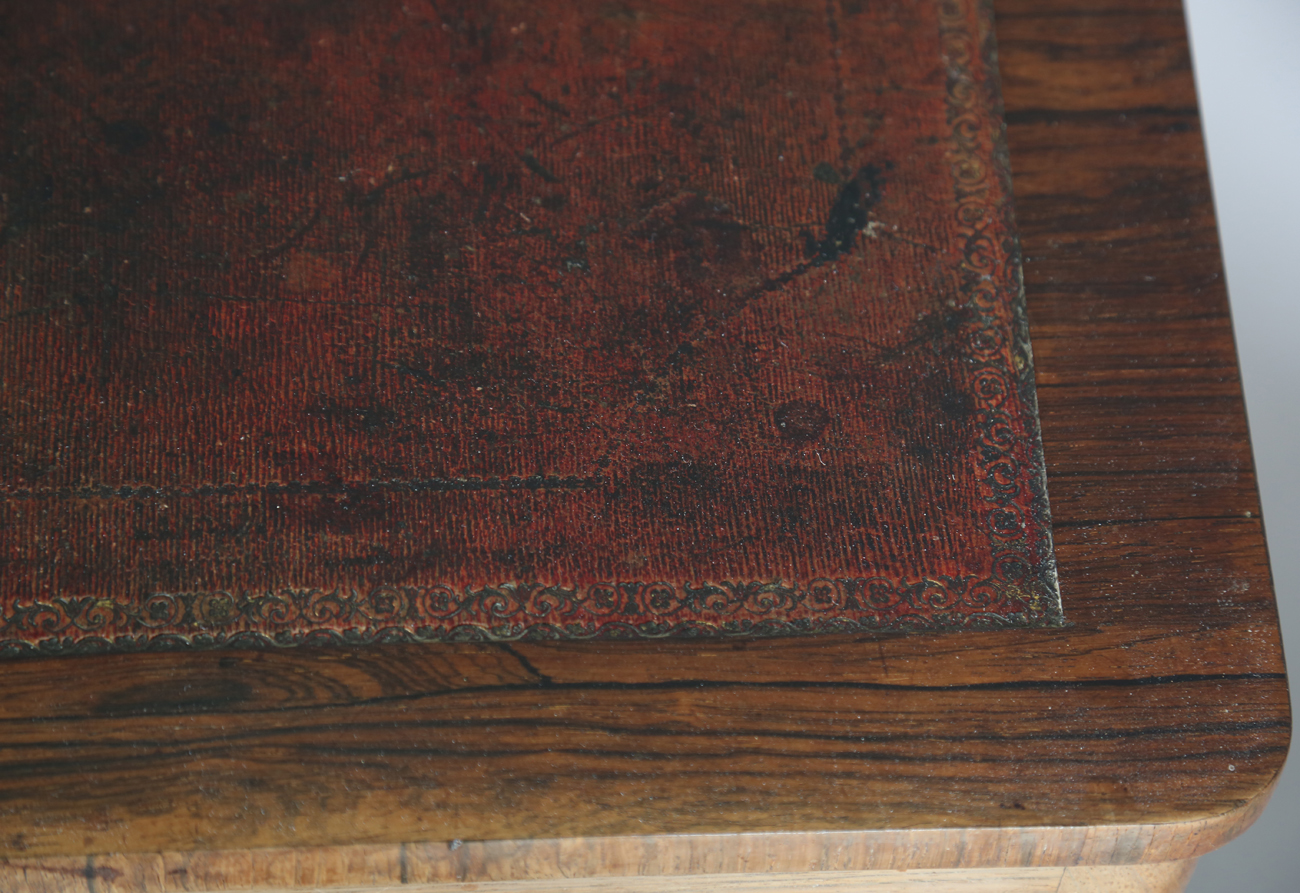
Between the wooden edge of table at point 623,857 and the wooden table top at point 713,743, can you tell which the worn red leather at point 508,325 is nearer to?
the wooden table top at point 713,743

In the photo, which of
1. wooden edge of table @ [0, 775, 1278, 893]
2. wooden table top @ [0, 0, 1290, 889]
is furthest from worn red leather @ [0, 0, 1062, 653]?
wooden edge of table @ [0, 775, 1278, 893]

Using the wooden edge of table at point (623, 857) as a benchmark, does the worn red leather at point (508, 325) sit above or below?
above

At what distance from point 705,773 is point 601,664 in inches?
6.1

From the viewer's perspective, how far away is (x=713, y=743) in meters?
1.04

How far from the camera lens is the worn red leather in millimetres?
1085

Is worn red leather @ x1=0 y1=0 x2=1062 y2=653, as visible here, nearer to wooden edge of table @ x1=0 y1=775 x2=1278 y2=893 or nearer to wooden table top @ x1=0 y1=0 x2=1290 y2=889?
wooden table top @ x1=0 y1=0 x2=1290 y2=889

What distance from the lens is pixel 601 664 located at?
107cm

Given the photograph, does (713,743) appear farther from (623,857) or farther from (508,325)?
(508,325)

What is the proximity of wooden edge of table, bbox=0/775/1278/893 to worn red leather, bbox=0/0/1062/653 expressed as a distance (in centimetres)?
21

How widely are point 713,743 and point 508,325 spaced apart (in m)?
0.53

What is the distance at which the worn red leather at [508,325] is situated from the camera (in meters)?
1.08

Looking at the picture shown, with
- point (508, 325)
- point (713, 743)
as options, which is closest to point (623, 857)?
point (713, 743)

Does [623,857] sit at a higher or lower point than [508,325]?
lower

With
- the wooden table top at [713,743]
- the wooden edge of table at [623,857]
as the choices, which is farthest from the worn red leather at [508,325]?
the wooden edge of table at [623,857]
